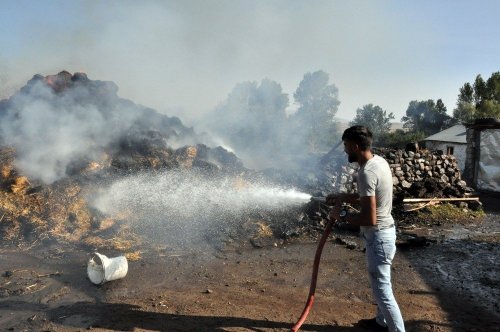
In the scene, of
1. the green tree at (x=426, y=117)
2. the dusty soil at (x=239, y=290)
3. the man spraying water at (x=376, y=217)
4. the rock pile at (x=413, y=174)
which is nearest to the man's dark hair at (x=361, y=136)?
the man spraying water at (x=376, y=217)

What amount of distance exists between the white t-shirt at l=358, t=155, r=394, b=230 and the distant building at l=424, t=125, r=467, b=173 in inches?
1150

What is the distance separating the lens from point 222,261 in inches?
276

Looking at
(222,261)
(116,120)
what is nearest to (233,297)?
(222,261)

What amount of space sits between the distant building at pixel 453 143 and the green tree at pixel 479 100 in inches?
232

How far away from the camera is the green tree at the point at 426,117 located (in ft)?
157

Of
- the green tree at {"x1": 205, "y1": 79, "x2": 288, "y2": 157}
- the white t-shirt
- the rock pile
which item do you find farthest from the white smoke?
the green tree at {"x1": 205, "y1": 79, "x2": 288, "y2": 157}

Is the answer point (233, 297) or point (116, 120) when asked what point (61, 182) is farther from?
point (233, 297)

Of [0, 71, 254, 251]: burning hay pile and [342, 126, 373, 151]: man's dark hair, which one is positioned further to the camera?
[0, 71, 254, 251]: burning hay pile

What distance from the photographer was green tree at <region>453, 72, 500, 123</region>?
1422 inches

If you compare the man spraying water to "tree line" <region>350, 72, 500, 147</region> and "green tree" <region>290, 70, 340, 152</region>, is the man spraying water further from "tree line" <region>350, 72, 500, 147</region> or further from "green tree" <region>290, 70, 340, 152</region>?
"green tree" <region>290, 70, 340, 152</region>

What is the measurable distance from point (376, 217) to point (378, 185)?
1.11ft

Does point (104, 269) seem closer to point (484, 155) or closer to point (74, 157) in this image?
point (74, 157)

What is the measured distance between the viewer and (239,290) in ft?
18.3

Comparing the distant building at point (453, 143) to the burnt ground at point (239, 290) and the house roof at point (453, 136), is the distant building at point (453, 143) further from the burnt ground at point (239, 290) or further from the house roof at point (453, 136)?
the burnt ground at point (239, 290)
